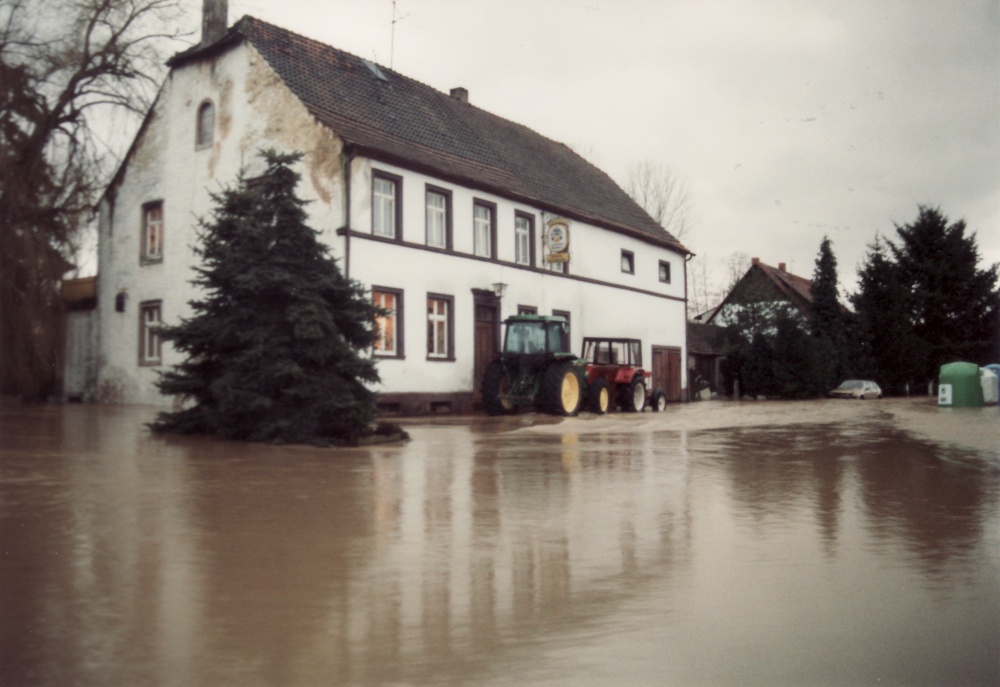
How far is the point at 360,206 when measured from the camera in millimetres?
21641

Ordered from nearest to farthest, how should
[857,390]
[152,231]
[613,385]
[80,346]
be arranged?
[613,385], [152,231], [80,346], [857,390]

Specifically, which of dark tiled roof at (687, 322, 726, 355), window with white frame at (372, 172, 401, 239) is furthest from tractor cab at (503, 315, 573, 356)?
dark tiled roof at (687, 322, 726, 355)

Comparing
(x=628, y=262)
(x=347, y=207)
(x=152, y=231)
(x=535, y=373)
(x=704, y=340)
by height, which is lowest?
(x=535, y=373)

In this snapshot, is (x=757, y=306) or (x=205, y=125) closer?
(x=205, y=125)

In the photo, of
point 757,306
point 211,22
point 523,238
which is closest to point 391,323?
point 523,238

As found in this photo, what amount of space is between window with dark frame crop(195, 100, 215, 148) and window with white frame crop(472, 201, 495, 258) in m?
7.35

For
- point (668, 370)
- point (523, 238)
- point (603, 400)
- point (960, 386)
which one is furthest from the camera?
point (668, 370)

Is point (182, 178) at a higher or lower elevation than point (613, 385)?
higher

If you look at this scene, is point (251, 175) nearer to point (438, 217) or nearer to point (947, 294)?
point (438, 217)

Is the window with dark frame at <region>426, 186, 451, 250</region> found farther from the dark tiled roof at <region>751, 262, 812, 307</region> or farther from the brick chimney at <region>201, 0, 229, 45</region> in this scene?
the dark tiled roof at <region>751, 262, 812, 307</region>

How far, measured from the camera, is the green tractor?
2083 centimetres

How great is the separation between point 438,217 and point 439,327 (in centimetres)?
300

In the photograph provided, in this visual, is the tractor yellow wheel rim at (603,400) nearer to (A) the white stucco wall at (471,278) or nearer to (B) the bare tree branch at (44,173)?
(A) the white stucco wall at (471,278)

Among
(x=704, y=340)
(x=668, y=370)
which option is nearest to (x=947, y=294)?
(x=668, y=370)
